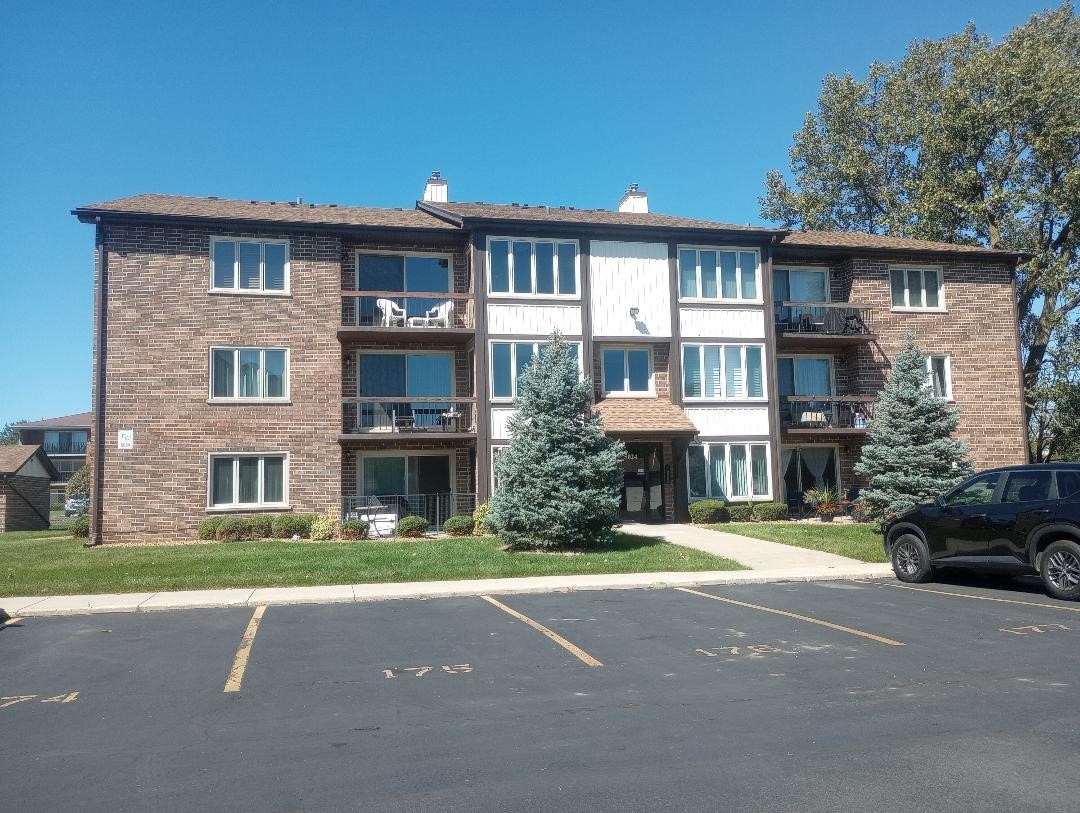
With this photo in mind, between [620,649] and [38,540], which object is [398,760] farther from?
[38,540]

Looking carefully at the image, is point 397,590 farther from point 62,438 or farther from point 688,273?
point 62,438

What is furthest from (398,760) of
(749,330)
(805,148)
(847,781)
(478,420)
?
(805,148)

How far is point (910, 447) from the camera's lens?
22141 mm

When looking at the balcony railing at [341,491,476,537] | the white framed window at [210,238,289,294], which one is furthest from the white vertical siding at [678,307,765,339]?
the white framed window at [210,238,289,294]

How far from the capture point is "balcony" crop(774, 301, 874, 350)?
26.2 meters

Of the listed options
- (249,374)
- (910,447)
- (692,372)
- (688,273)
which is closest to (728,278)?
(688,273)

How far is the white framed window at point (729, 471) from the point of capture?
24500mm

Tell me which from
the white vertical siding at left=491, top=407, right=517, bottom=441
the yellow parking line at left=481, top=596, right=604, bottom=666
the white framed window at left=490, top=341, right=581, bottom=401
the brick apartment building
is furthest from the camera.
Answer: the white framed window at left=490, top=341, right=581, bottom=401

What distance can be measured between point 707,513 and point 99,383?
635 inches

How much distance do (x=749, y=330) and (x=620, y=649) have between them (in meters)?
18.1

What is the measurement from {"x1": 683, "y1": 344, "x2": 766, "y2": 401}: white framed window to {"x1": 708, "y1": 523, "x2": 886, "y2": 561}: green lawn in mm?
4053

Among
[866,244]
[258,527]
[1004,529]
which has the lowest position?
[258,527]

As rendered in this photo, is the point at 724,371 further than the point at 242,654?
Yes

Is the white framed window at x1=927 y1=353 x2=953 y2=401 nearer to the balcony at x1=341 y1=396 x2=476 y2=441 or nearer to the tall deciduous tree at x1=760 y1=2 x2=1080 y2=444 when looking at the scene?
the tall deciduous tree at x1=760 y1=2 x2=1080 y2=444
